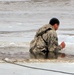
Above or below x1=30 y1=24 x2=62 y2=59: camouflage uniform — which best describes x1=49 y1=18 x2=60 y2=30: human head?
above

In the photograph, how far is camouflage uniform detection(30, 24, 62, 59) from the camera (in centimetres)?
1174

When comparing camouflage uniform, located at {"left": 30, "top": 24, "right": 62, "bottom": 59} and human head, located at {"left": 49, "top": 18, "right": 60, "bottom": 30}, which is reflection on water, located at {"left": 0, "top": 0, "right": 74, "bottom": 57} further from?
human head, located at {"left": 49, "top": 18, "right": 60, "bottom": 30}

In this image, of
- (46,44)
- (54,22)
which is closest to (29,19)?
(46,44)

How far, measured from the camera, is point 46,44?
39.1ft

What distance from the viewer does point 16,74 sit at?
9641mm

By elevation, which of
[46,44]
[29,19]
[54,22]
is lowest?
[46,44]

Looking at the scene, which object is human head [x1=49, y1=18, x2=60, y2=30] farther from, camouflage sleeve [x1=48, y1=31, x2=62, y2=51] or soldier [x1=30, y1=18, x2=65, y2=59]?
camouflage sleeve [x1=48, y1=31, x2=62, y2=51]

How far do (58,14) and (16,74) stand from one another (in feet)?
38.7

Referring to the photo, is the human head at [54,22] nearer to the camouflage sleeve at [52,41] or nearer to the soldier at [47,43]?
the soldier at [47,43]

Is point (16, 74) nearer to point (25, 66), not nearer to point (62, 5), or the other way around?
point (25, 66)

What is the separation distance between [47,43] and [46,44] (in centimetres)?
5

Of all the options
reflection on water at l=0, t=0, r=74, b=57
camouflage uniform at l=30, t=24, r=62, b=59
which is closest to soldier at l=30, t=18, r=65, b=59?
camouflage uniform at l=30, t=24, r=62, b=59

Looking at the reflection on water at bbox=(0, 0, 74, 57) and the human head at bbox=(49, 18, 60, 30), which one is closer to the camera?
the human head at bbox=(49, 18, 60, 30)

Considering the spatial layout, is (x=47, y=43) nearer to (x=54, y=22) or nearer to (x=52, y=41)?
(x=52, y=41)
